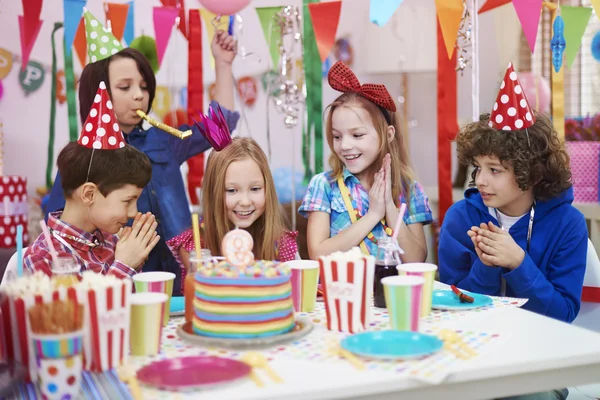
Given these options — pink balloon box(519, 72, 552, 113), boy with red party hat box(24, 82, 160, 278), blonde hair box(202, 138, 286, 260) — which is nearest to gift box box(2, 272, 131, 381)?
boy with red party hat box(24, 82, 160, 278)

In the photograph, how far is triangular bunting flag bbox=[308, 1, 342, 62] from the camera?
106 inches

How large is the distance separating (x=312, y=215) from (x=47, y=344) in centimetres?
135

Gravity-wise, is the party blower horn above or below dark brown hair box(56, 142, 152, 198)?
above

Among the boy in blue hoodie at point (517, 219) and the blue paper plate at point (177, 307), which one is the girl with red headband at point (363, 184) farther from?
the blue paper plate at point (177, 307)

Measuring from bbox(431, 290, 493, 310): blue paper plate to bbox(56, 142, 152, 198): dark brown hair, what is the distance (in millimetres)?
879

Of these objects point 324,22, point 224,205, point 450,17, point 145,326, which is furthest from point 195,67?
point 145,326

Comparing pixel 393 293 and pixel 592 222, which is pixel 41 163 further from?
pixel 393 293

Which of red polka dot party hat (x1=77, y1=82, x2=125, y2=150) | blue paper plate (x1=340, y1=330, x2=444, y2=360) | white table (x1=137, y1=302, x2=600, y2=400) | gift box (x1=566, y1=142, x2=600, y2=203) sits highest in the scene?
red polka dot party hat (x1=77, y1=82, x2=125, y2=150)

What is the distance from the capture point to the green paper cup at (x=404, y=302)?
1.29 m

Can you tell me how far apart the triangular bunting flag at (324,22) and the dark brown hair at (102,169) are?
1035mm

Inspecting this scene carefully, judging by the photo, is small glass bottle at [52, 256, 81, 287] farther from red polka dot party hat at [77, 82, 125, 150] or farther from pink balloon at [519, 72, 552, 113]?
pink balloon at [519, 72, 552, 113]

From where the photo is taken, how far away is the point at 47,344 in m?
1.03

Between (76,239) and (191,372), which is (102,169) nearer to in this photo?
(76,239)

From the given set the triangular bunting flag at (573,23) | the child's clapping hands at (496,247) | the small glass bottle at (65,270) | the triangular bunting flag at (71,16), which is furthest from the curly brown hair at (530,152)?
the triangular bunting flag at (71,16)
